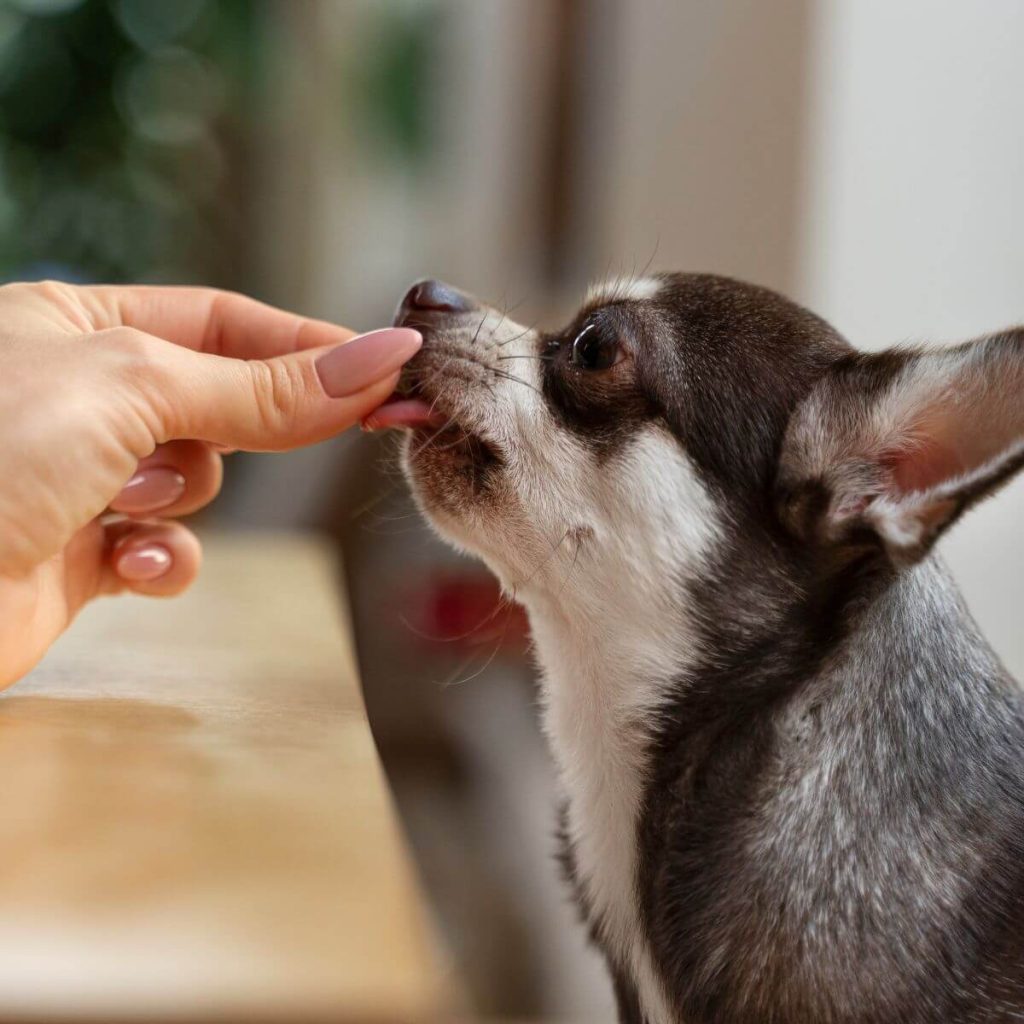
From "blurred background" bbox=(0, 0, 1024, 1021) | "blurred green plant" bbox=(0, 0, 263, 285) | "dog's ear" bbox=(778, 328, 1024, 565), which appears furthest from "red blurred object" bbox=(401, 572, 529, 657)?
"blurred green plant" bbox=(0, 0, 263, 285)

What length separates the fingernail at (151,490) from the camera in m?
1.36

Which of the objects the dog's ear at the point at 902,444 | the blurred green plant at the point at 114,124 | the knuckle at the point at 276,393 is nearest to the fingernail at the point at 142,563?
the knuckle at the point at 276,393

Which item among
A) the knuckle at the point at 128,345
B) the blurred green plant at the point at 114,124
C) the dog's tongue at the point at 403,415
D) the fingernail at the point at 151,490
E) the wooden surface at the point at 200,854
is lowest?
the blurred green plant at the point at 114,124

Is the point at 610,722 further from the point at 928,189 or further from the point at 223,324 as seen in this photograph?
the point at 928,189

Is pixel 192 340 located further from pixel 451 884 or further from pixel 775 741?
pixel 451 884

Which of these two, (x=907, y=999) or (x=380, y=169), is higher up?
(x=907, y=999)

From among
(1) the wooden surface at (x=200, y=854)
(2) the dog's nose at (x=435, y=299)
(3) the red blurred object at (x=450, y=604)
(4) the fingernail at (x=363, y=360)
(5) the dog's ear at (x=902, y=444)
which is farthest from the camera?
(3) the red blurred object at (x=450, y=604)

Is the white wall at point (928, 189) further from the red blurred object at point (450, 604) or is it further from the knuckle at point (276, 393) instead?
the knuckle at point (276, 393)

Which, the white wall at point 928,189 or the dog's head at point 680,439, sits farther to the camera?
the white wall at point 928,189

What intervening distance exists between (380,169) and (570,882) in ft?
13.2

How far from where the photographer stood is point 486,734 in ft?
10.2

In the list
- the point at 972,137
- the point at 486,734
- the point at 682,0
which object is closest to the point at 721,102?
A: the point at 682,0

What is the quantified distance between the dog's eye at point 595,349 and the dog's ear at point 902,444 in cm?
19

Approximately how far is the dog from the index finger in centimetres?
21
